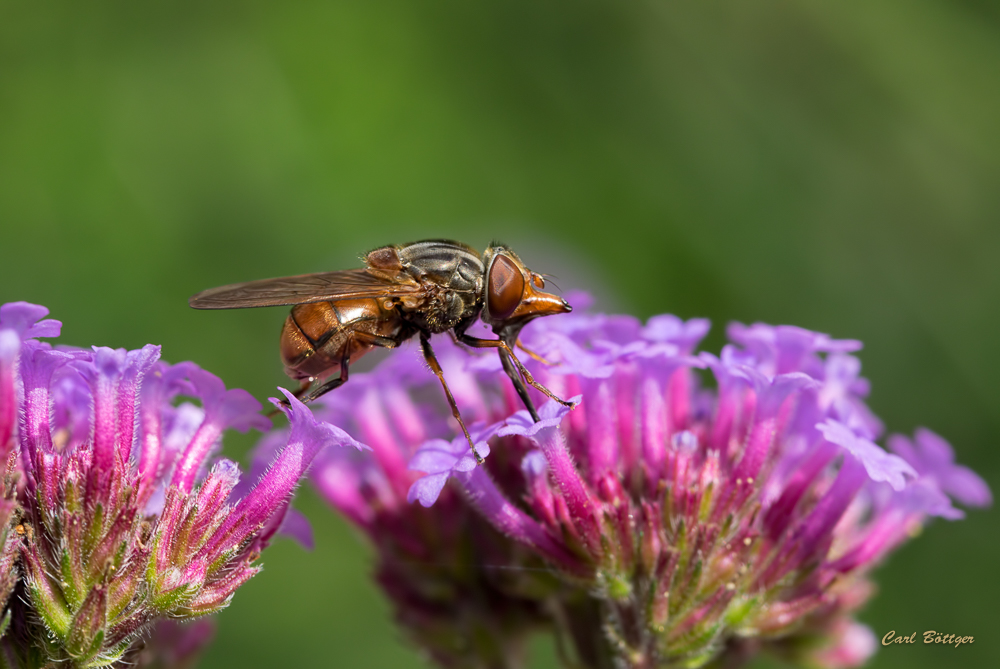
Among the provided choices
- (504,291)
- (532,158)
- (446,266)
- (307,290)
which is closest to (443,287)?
(446,266)

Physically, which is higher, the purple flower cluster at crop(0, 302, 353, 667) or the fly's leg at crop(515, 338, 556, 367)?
the fly's leg at crop(515, 338, 556, 367)

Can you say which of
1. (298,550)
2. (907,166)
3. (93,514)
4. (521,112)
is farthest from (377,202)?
(93,514)

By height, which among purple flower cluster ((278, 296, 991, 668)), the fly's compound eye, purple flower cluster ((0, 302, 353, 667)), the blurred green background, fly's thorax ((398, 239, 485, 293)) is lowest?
purple flower cluster ((0, 302, 353, 667))

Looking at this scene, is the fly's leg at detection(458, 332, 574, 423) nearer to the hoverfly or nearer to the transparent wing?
the hoverfly

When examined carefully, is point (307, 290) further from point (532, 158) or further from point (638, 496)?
point (532, 158)

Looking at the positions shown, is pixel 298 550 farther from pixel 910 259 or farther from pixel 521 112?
pixel 910 259

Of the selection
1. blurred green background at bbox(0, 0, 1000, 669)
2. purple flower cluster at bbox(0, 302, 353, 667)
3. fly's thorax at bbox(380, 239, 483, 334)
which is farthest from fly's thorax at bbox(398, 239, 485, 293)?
blurred green background at bbox(0, 0, 1000, 669)

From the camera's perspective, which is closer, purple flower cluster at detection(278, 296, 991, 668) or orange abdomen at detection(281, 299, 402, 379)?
purple flower cluster at detection(278, 296, 991, 668)
